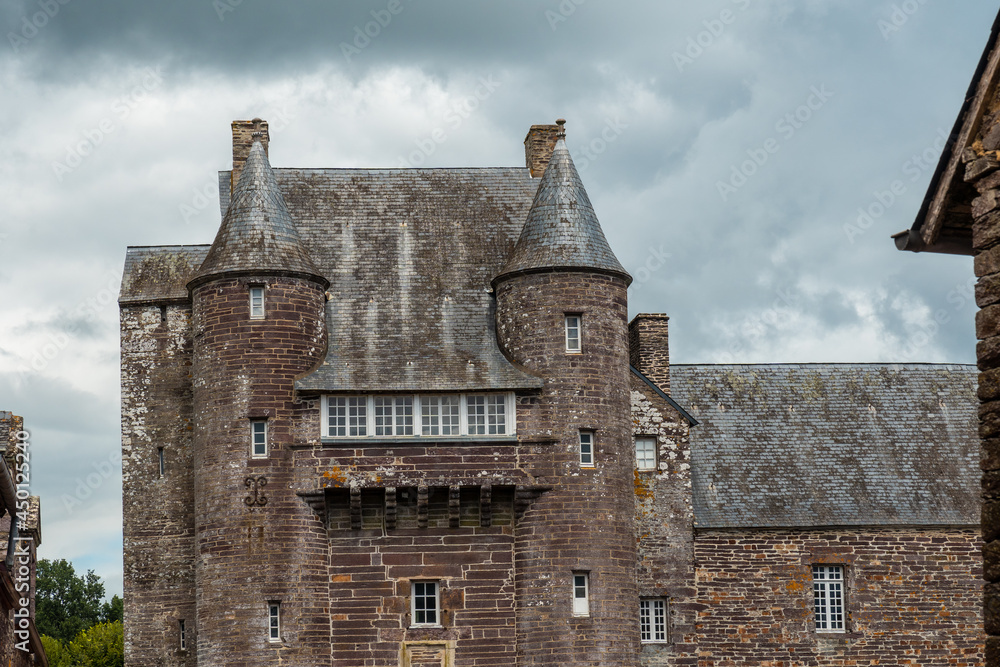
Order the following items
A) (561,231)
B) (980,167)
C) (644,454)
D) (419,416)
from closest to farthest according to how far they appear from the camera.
→ (980,167) < (419,416) < (561,231) < (644,454)

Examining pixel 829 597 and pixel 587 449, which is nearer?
pixel 587 449

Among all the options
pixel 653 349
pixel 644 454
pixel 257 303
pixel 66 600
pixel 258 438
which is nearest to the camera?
pixel 258 438

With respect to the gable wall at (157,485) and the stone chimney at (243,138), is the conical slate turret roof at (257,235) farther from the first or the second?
the gable wall at (157,485)

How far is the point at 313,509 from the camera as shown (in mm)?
30859

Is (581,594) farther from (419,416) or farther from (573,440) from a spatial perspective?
(419,416)

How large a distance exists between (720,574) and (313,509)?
1002cm

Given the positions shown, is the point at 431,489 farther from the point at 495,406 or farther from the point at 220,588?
the point at 220,588

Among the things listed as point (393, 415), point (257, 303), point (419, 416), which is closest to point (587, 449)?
point (419, 416)

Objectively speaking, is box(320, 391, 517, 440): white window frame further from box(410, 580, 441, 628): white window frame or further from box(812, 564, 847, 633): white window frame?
box(812, 564, 847, 633): white window frame

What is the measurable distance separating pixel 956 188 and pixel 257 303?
2050 cm

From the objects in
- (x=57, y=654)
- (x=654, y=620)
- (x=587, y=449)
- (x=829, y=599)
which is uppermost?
(x=587, y=449)

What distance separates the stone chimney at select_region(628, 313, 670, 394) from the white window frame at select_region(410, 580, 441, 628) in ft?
27.2

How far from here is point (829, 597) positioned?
114 ft

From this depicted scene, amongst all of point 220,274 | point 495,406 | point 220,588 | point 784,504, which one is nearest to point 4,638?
point 220,588
